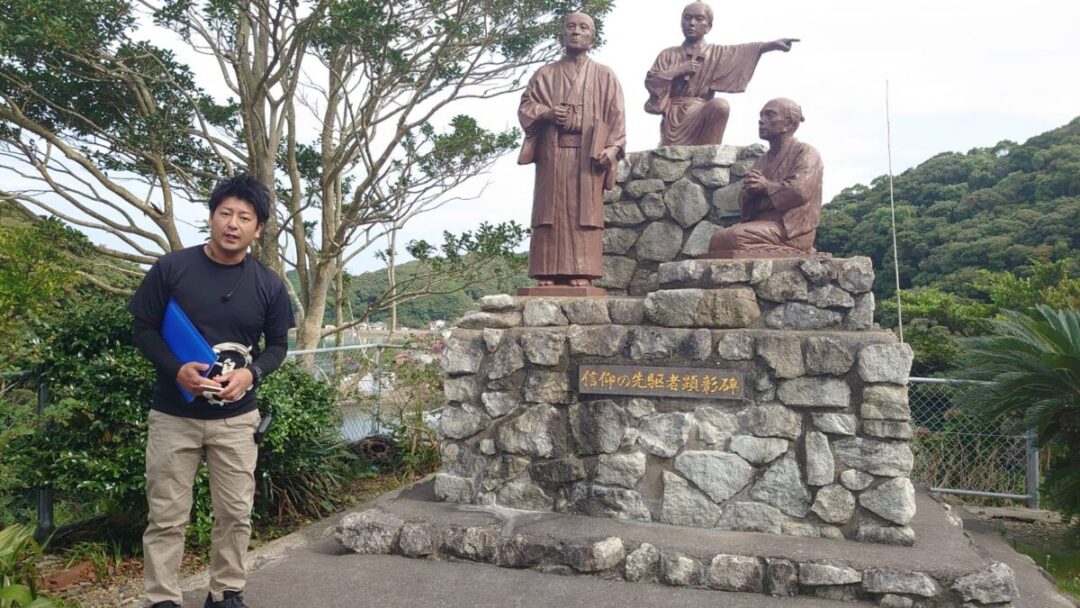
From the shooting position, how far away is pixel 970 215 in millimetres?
15188

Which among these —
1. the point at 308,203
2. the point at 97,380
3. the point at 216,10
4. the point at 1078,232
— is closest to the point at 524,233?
the point at 308,203

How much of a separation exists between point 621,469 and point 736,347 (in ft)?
3.04

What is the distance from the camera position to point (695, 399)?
3.90m

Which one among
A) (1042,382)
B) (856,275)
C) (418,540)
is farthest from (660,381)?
(1042,382)

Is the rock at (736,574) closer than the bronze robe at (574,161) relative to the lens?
Yes

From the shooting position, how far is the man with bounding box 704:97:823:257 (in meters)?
4.32

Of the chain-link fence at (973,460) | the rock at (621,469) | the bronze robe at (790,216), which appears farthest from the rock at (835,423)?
the chain-link fence at (973,460)

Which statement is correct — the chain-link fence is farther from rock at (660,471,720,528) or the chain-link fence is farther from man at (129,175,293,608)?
man at (129,175,293,608)

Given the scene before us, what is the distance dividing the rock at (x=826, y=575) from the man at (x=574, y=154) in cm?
220

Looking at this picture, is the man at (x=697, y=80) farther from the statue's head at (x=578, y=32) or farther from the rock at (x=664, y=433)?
the rock at (x=664, y=433)

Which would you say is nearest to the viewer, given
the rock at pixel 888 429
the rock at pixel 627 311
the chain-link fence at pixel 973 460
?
the rock at pixel 888 429

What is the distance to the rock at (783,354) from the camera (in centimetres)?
373

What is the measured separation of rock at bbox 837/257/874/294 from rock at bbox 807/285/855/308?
0.04m

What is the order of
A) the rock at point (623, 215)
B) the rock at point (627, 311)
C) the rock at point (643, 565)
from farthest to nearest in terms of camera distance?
the rock at point (623, 215)
the rock at point (627, 311)
the rock at point (643, 565)
